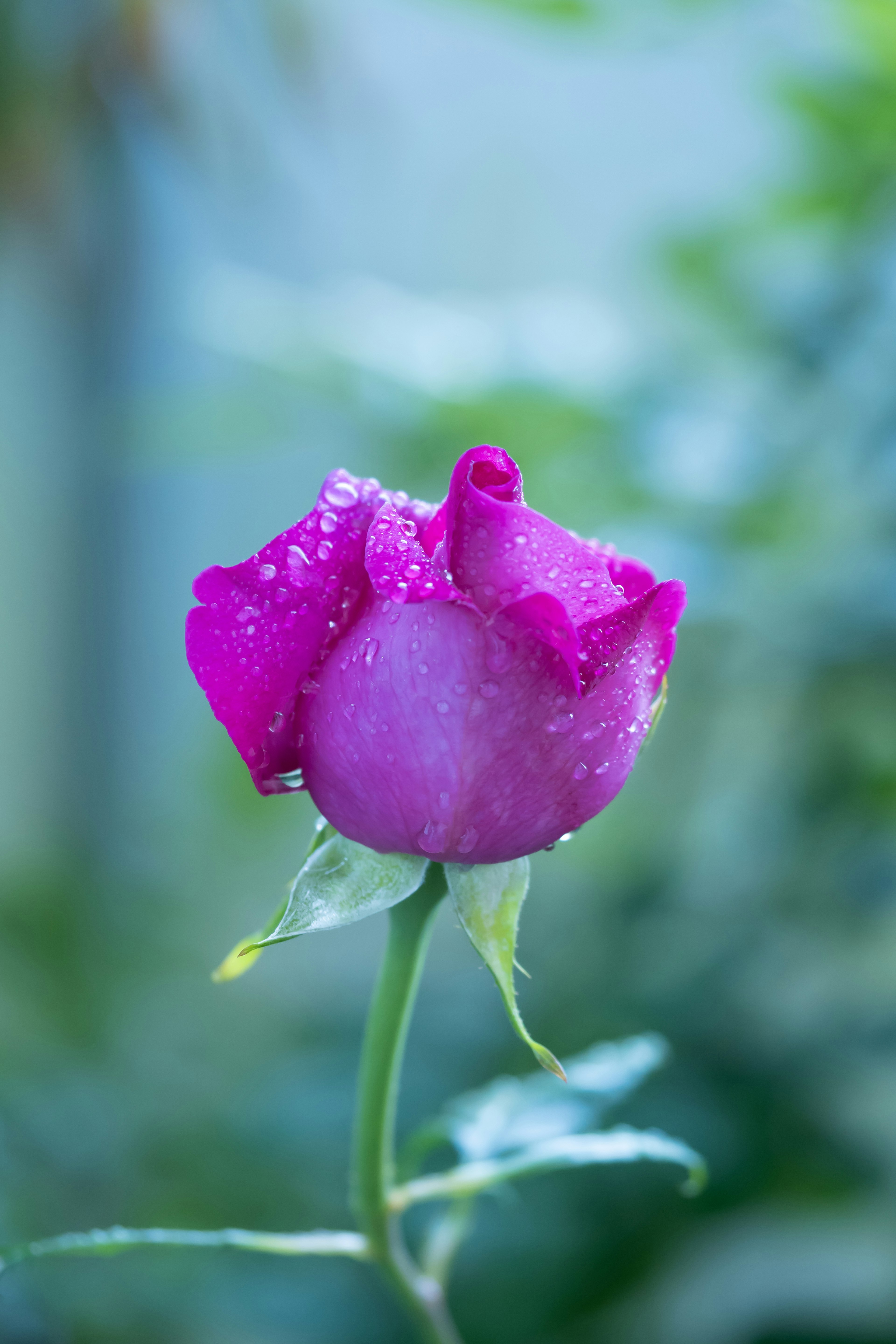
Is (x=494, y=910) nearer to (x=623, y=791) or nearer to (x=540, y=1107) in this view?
(x=540, y=1107)

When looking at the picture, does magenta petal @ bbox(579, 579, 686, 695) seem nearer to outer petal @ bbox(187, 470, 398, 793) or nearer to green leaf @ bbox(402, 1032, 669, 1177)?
outer petal @ bbox(187, 470, 398, 793)

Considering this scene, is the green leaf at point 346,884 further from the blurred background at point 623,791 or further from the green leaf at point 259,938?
the blurred background at point 623,791

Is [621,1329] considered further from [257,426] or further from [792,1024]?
[257,426]

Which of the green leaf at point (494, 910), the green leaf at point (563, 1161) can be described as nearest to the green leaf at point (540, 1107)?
the green leaf at point (563, 1161)

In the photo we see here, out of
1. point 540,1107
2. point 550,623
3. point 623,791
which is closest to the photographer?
point 550,623

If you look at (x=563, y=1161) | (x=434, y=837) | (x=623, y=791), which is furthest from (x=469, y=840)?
(x=623, y=791)

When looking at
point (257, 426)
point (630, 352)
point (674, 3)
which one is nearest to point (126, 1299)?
point (257, 426)

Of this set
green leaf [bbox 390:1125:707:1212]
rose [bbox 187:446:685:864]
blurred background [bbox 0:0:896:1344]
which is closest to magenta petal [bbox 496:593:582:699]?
rose [bbox 187:446:685:864]
